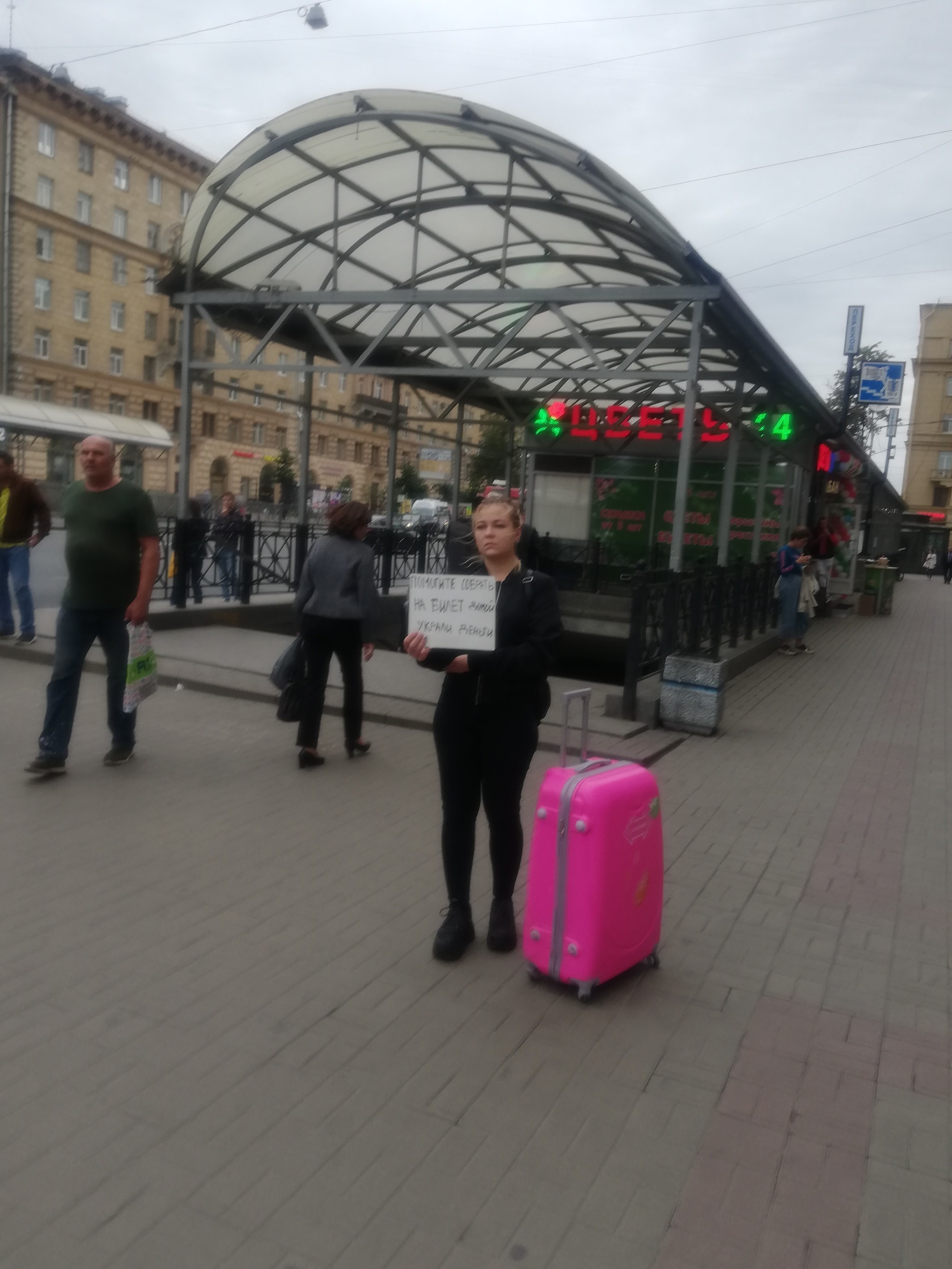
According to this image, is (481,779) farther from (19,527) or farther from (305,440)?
(305,440)

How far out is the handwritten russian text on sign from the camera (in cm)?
379

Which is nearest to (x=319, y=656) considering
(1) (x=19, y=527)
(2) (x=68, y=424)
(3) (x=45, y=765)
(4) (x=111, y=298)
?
(3) (x=45, y=765)

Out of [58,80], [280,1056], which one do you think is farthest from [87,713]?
[58,80]

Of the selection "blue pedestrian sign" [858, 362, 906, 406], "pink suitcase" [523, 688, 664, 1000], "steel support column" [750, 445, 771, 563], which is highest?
"blue pedestrian sign" [858, 362, 906, 406]

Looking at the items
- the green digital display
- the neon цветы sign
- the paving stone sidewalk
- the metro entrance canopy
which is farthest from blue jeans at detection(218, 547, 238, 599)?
the neon цветы sign

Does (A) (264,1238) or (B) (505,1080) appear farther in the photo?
(B) (505,1080)

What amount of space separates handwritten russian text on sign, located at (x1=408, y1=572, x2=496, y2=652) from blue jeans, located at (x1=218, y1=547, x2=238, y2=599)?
914 cm

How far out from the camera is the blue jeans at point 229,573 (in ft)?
41.5

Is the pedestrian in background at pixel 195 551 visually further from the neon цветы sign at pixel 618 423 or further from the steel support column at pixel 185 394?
the neon цветы sign at pixel 618 423

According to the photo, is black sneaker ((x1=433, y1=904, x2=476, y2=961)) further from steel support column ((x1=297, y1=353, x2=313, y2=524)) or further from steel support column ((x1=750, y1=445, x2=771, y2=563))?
steel support column ((x1=750, y1=445, x2=771, y2=563))

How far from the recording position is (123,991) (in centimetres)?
368

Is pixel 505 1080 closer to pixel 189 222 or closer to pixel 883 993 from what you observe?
pixel 883 993

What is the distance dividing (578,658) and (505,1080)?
633 inches

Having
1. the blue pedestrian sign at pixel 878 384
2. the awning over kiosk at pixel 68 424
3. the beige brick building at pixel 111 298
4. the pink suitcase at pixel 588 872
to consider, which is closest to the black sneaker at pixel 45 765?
the pink suitcase at pixel 588 872
